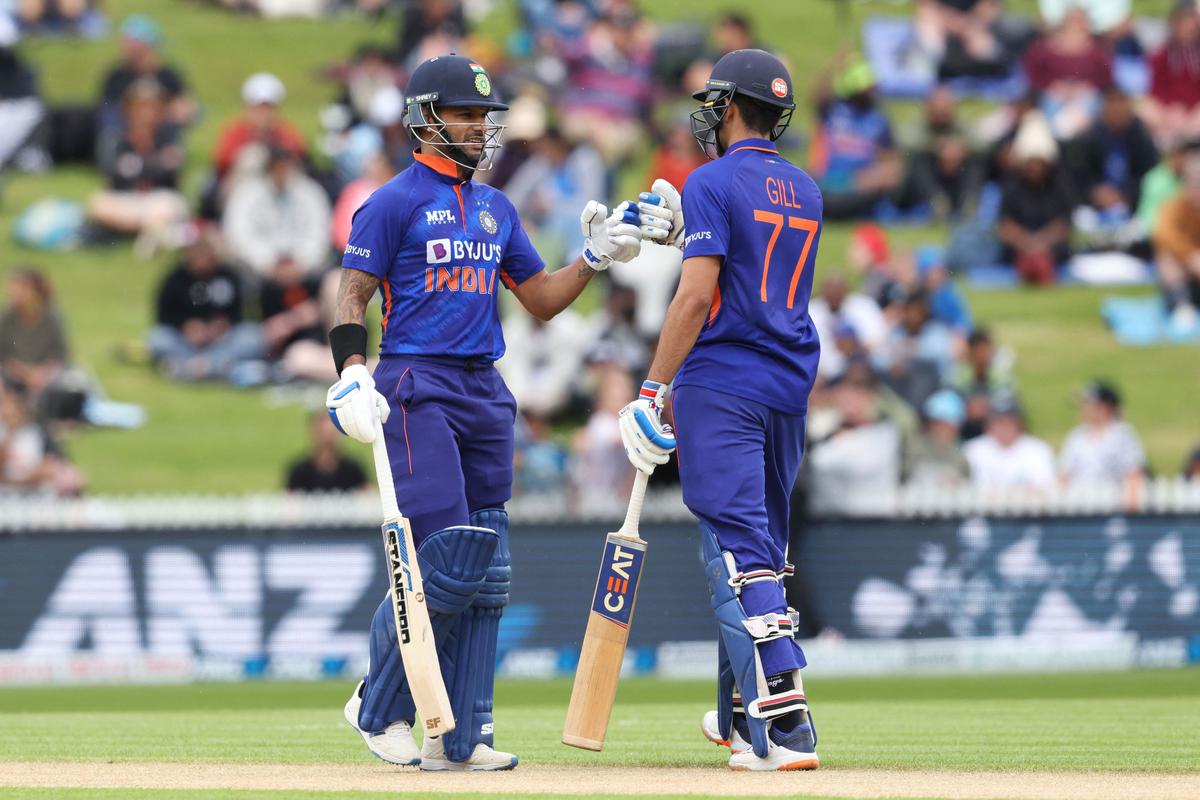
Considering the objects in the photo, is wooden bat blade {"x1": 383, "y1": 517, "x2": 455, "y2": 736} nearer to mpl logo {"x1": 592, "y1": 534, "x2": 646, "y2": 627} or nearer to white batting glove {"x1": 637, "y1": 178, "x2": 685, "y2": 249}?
mpl logo {"x1": 592, "y1": 534, "x2": 646, "y2": 627}

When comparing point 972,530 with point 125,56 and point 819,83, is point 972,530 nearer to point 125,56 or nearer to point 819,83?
point 819,83

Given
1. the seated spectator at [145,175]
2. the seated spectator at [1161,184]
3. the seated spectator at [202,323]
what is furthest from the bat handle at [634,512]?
the seated spectator at [145,175]

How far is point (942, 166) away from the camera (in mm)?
18672

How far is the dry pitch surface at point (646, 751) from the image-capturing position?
5.82 meters

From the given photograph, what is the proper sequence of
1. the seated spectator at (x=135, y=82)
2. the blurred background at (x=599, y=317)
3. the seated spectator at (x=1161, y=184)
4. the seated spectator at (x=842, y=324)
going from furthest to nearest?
the seated spectator at (x=135, y=82)
the seated spectator at (x=1161, y=184)
the seated spectator at (x=842, y=324)
the blurred background at (x=599, y=317)

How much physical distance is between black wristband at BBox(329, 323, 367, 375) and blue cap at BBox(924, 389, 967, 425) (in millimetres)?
8291

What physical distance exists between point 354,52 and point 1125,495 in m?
11.5

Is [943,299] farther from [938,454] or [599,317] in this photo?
[599,317]

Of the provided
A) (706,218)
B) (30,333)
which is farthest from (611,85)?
(706,218)

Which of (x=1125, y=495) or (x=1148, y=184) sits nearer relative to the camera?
(x=1125, y=495)

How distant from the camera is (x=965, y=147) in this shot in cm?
1864

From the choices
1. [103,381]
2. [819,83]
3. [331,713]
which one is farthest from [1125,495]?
[103,381]

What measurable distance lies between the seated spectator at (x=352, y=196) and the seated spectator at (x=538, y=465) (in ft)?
11.4

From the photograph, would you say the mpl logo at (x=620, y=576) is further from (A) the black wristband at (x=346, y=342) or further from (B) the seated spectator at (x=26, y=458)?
(B) the seated spectator at (x=26, y=458)
